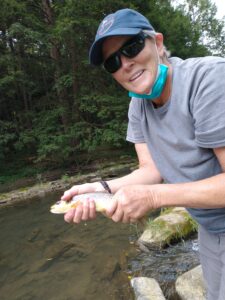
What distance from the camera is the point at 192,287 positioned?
3957 mm

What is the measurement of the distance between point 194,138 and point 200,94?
0.24 meters

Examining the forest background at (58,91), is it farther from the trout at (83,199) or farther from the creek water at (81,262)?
the trout at (83,199)

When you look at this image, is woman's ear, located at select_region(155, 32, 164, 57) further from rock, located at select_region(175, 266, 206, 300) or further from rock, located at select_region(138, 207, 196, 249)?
rock, located at select_region(138, 207, 196, 249)

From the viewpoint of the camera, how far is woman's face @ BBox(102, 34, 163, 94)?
1.82m

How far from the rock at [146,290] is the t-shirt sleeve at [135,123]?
8.13ft

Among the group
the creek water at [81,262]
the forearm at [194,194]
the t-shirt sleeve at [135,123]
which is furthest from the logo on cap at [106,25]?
the creek water at [81,262]

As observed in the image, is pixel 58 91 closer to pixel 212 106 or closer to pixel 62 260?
pixel 62 260

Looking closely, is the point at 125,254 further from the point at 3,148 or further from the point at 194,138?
the point at 3,148

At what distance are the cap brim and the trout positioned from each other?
78 centimetres

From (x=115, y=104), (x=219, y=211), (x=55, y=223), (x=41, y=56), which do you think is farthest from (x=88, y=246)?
(x=41, y=56)

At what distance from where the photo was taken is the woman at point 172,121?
62.8 inches

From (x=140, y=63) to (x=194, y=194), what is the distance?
2.47 feet

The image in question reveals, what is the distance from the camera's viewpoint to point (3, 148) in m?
17.1

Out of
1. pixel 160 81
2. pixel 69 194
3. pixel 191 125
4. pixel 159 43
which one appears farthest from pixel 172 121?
pixel 69 194
